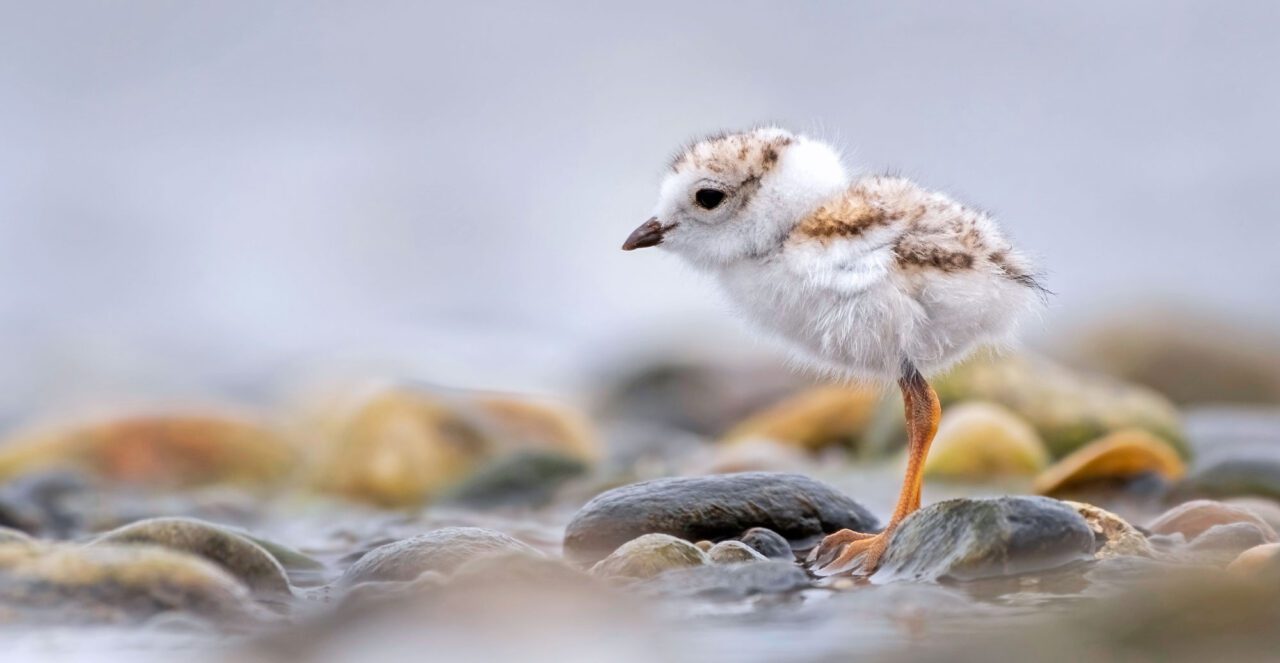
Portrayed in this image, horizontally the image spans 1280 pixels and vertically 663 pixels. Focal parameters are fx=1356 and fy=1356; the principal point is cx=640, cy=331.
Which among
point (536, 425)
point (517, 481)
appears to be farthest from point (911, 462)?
point (536, 425)

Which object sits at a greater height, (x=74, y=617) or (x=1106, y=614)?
(x=74, y=617)

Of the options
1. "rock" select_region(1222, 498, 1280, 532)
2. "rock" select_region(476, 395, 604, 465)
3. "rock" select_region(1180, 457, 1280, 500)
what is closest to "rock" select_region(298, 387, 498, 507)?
"rock" select_region(476, 395, 604, 465)

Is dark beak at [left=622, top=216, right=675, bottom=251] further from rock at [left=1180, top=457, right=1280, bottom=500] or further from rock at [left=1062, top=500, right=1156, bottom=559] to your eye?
rock at [left=1180, top=457, right=1280, bottom=500]

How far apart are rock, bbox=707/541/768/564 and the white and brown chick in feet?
0.69

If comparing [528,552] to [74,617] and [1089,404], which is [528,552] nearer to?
[74,617]

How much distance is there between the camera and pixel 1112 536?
4031 mm

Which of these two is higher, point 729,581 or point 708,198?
point 708,198

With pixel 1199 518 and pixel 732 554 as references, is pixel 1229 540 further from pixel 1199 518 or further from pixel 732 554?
pixel 732 554

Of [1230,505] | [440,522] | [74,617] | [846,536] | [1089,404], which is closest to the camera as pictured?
[74,617]

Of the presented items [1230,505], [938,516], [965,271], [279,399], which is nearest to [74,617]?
[938,516]

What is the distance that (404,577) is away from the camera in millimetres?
3852

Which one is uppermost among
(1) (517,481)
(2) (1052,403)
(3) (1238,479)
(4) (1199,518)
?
(2) (1052,403)

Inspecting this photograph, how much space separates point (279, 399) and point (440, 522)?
4.73 m

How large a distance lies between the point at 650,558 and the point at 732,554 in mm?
306
